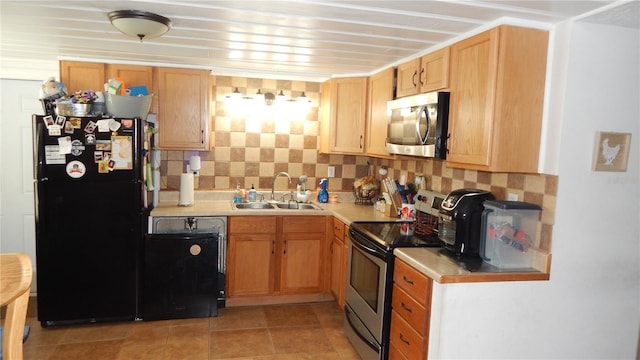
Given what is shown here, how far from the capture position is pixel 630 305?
2.25m

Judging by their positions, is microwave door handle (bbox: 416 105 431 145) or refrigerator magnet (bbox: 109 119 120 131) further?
refrigerator magnet (bbox: 109 119 120 131)

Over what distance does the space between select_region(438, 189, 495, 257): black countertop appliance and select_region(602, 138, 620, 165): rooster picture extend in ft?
1.89

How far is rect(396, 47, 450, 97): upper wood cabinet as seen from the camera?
2607mm

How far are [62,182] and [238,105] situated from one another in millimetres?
1645

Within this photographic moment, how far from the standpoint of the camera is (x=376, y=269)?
2627 mm

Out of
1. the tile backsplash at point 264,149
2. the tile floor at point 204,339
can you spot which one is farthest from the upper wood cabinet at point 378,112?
the tile floor at point 204,339

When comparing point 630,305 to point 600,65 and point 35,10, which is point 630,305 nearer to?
point 600,65

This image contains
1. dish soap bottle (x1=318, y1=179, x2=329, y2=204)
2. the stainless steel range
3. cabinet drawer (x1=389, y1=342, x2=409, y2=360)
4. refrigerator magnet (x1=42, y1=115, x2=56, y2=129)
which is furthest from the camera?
dish soap bottle (x1=318, y1=179, x2=329, y2=204)

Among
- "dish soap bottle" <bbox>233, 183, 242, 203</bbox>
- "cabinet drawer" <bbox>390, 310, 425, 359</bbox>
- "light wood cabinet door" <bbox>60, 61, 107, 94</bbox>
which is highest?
"light wood cabinet door" <bbox>60, 61, 107, 94</bbox>

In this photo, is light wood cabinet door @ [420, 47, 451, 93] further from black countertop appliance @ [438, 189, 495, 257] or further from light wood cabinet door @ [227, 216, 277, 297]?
light wood cabinet door @ [227, 216, 277, 297]

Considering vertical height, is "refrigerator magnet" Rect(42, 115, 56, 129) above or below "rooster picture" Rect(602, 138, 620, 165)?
above

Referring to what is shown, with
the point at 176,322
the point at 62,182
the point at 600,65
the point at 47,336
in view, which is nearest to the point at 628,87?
the point at 600,65

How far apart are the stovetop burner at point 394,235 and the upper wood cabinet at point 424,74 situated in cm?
95

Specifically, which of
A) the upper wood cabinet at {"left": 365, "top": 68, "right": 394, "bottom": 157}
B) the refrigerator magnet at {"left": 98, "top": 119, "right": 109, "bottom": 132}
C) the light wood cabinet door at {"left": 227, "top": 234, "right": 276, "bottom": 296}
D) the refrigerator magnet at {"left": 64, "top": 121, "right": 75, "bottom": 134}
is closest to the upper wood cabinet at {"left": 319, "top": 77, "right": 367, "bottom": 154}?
the upper wood cabinet at {"left": 365, "top": 68, "right": 394, "bottom": 157}
